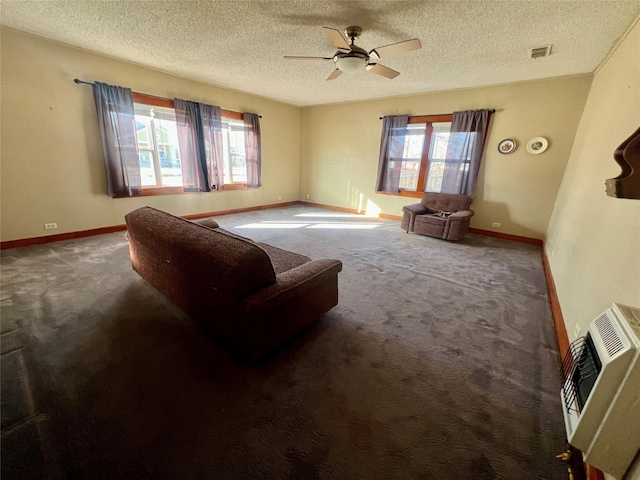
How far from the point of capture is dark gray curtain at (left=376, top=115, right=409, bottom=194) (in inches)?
212

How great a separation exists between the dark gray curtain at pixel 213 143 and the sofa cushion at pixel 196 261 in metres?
3.05

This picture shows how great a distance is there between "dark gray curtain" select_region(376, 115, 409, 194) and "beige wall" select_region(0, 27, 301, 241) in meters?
3.89

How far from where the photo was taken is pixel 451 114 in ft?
16.0

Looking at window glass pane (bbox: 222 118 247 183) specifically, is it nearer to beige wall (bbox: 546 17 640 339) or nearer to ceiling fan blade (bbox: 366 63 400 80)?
ceiling fan blade (bbox: 366 63 400 80)

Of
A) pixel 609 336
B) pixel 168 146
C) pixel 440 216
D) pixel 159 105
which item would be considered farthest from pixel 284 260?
pixel 159 105

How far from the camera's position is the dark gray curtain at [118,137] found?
3.70m

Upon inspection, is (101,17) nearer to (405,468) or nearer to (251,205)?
(251,205)

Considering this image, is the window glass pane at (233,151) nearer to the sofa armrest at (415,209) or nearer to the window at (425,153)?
the window at (425,153)

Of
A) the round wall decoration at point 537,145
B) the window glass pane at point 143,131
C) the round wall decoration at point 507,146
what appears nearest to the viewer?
the round wall decoration at point 537,145

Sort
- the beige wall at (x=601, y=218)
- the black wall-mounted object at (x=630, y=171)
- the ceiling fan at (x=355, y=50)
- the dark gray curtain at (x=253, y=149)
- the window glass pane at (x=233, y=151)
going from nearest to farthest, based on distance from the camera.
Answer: the black wall-mounted object at (x=630, y=171), the beige wall at (x=601, y=218), the ceiling fan at (x=355, y=50), the window glass pane at (x=233, y=151), the dark gray curtain at (x=253, y=149)

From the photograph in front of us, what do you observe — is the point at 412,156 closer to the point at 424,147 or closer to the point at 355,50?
the point at 424,147

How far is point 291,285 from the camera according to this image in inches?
64.6

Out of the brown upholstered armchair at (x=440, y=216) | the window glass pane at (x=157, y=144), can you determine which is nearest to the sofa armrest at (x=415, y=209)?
the brown upholstered armchair at (x=440, y=216)

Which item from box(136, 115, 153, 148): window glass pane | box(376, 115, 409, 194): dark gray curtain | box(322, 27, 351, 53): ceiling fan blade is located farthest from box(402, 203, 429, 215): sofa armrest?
box(136, 115, 153, 148): window glass pane
